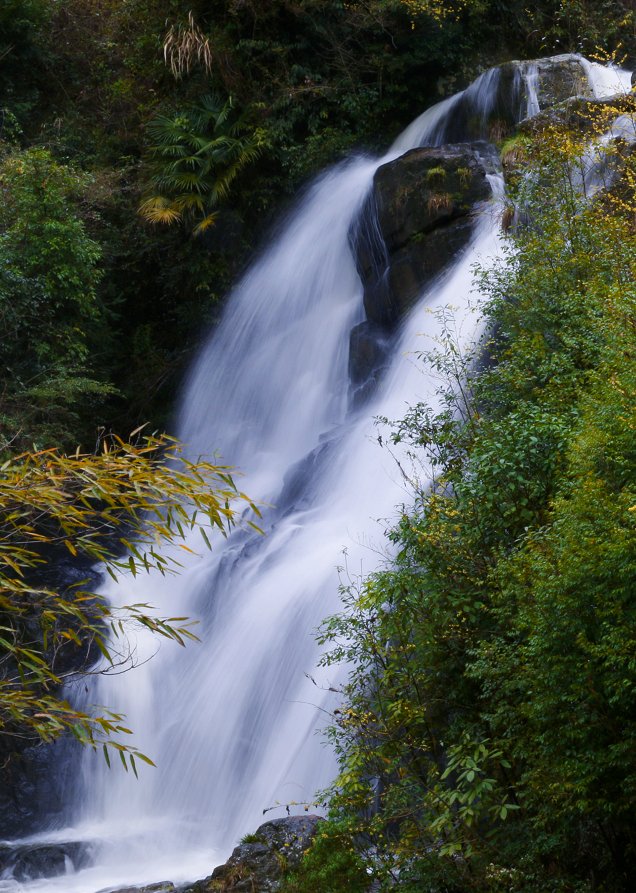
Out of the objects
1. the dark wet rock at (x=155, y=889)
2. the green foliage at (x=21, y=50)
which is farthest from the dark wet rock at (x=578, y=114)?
the green foliage at (x=21, y=50)

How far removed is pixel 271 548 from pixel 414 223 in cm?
517

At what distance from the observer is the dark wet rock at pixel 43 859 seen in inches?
336

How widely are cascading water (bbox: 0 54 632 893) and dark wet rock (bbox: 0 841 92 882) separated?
0.44 feet

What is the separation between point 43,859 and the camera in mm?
8648

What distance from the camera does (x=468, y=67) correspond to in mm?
17734

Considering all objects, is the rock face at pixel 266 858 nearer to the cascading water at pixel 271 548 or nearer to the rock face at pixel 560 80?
the cascading water at pixel 271 548

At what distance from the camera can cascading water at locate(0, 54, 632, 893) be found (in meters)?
8.74

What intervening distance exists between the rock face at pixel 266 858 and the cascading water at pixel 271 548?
107cm

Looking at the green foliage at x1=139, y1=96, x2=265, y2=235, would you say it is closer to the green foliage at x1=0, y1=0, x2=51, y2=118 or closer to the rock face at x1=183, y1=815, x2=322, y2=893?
the green foliage at x1=0, y1=0, x2=51, y2=118

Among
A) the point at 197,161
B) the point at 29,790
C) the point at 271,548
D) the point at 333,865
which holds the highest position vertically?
the point at 197,161

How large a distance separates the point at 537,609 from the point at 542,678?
0.34 meters

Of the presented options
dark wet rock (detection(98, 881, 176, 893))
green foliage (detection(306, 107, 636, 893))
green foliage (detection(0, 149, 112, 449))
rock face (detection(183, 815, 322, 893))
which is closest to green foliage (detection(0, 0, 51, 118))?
green foliage (detection(0, 149, 112, 449))

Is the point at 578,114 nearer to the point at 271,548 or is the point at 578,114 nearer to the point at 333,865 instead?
the point at 271,548

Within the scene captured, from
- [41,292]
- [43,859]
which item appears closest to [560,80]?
[41,292]
